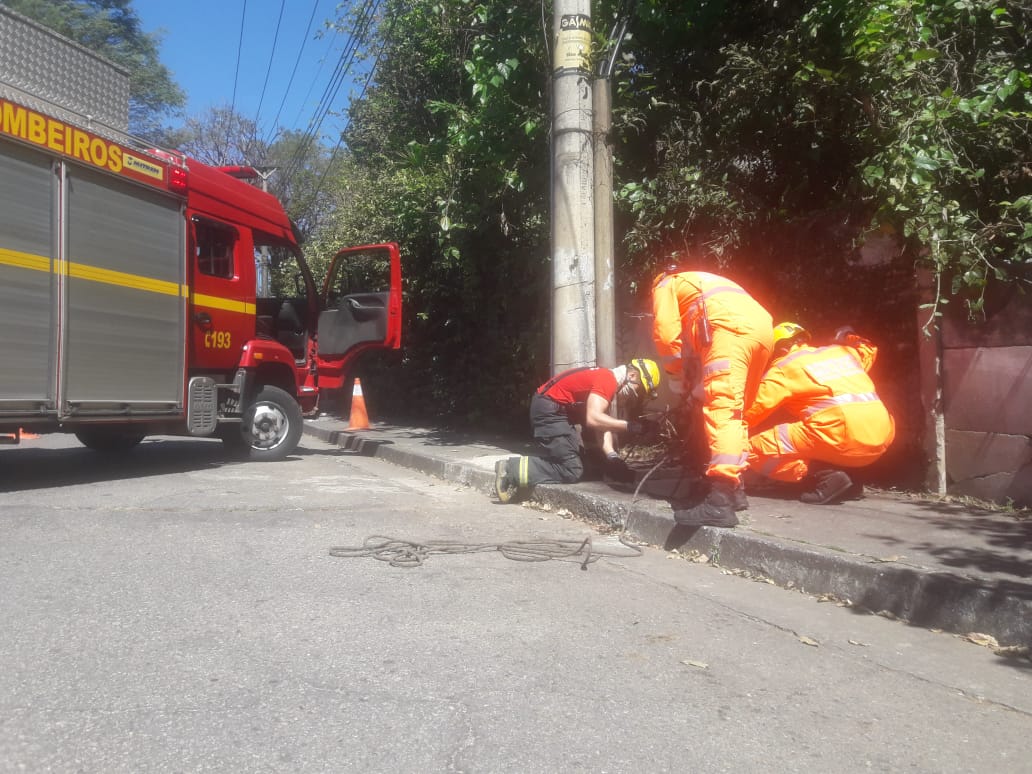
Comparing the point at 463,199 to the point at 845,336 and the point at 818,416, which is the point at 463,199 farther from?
the point at 818,416

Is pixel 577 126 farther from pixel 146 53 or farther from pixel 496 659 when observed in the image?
pixel 146 53

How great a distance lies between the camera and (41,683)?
2.90 metres

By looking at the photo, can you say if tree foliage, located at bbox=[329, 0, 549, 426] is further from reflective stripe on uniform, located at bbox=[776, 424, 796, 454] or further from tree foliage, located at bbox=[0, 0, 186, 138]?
tree foliage, located at bbox=[0, 0, 186, 138]

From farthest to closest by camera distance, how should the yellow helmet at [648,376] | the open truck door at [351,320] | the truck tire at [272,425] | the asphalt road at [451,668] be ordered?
the open truck door at [351,320] < the truck tire at [272,425] < the yellow helmet at [648,376] < the asphalt road at [451,668]

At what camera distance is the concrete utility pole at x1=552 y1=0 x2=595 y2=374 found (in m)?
6.66

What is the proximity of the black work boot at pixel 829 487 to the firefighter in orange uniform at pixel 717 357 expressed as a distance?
0.50m

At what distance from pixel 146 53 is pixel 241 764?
25.0 metres

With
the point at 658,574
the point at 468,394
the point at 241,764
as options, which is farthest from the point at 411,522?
the point at 468,394

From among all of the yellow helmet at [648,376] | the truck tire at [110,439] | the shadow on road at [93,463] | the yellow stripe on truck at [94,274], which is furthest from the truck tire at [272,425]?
the yellow helmet at [648,376]

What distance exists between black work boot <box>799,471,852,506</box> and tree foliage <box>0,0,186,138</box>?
62.0ft

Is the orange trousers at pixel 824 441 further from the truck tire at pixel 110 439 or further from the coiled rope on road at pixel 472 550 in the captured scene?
the truck tire at pixel 110 439

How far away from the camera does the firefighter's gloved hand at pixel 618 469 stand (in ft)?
20.7

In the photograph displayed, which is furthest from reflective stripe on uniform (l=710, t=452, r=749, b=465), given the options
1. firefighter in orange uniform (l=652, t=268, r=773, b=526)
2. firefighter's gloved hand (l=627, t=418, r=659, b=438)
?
firefighter's gloved hand (l=627, t=418, r=659, b=438)

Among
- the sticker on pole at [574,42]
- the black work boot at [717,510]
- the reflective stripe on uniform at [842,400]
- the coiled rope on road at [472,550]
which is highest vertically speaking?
the sticker on pole at [574,42]
